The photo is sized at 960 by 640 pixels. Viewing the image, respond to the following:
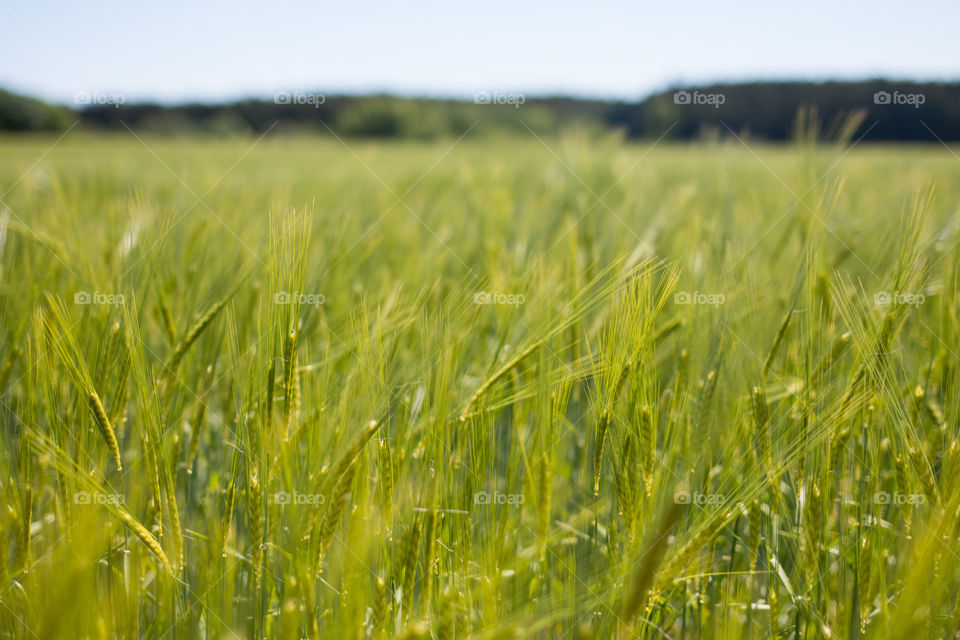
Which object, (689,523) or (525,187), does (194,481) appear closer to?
(689,523)

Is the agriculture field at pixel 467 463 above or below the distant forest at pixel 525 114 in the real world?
below

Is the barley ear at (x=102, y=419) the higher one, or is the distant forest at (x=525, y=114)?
the distant forest at (x=525, y=114)

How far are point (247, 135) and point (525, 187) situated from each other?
152cm

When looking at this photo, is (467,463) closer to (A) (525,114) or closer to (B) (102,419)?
(B) (102,419)

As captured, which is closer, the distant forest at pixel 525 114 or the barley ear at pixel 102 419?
the barley ear at pixel 102 419

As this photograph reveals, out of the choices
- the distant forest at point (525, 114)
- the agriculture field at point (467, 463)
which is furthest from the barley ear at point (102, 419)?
the distant forest at point (525, 114)

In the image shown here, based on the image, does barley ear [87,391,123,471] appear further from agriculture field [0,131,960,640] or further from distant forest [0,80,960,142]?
distant forest [0,80,960,142]

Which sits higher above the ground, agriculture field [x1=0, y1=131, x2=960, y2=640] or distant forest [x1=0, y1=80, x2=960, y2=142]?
distant forest [x1=0, y1=80, x2=960, y2=142]

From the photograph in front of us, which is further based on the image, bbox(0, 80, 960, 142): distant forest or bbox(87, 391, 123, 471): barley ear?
bbox(0, 80, 960, 142): distant forest

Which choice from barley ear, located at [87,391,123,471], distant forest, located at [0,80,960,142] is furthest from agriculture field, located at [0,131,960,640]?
distant forest, located at [0,80,960,142]

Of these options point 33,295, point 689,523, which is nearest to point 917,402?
point 689,523

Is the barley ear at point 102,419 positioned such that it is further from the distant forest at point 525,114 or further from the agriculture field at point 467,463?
the distant forest at point 525,114

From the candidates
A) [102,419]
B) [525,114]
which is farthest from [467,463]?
[525,114]

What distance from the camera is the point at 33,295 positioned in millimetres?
1087
